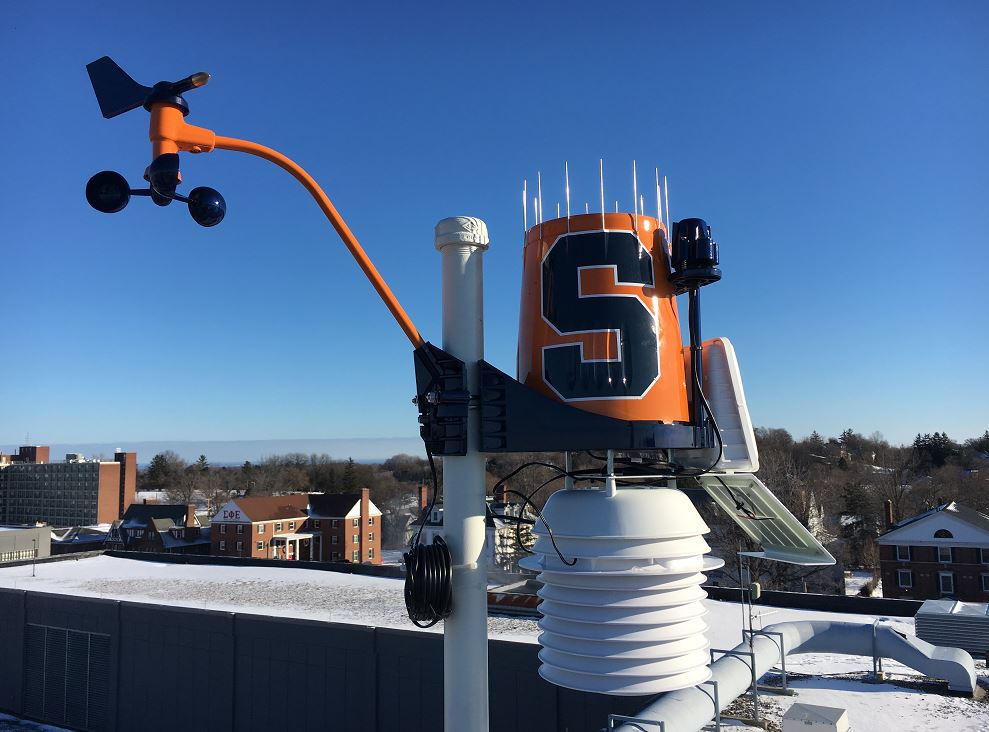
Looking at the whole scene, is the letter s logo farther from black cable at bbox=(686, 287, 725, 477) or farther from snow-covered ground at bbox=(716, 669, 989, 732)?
snow-covered ground at bbox=(716, 669, 989, 732)

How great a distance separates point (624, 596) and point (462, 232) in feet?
9.55

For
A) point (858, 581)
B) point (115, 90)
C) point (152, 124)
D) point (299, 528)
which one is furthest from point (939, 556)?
point (299, 528)

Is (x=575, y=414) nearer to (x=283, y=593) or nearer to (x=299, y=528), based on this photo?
(x=283, y=593)

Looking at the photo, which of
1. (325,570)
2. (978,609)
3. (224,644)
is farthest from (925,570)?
(224,644)

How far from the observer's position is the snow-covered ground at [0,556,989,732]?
1111cm

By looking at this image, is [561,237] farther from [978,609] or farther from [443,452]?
[978,609]

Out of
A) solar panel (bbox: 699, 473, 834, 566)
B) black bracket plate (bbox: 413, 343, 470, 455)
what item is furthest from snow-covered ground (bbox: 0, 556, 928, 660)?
black bracket plate (bbox: 413, 343, 470, 455)

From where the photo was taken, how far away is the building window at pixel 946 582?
3562 centimetres

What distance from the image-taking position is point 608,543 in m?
5.01

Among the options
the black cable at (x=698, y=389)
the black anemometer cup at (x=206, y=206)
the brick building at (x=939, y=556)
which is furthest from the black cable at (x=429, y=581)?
the brick building at (x=939, y=556)

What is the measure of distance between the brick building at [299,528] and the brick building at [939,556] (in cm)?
3839

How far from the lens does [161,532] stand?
61.7 meters

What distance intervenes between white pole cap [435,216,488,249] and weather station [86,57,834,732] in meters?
0.01

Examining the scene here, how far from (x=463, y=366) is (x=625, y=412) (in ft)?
4.07
